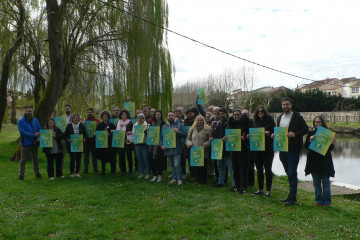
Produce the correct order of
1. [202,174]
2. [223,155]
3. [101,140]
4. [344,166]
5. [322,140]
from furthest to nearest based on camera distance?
1. [344,166]
2. [101,140]
3. [202,174]
4. [223,155]
5. [322,140]

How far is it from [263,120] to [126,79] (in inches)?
271

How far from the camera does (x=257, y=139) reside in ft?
21.1

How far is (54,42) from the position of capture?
10094mm

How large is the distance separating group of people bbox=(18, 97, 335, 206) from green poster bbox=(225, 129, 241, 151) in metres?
0.15

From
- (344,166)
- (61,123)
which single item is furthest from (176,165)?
(344,166)

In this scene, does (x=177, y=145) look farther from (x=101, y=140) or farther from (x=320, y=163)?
(x=320, y=163)

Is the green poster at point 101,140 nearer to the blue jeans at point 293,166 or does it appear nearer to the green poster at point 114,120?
the green poster at point 114,120

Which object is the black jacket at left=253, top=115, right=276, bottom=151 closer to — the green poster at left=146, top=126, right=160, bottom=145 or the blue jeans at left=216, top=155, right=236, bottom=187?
the blue jeans at left=216, top=155, right=236, bottom=187

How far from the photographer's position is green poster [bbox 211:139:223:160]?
23.2 ft

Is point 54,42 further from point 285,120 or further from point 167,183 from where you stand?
point 285,120

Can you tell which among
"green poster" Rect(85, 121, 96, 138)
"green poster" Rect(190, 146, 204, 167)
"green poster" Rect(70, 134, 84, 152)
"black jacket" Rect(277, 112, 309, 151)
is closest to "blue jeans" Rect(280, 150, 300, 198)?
"black jacket" Rect(277, 112, 309, 151)

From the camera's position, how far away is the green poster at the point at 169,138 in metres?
7.59

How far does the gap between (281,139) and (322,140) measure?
0.72 m

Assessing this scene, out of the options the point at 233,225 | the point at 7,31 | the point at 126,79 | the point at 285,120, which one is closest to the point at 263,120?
the point at 285,120
